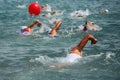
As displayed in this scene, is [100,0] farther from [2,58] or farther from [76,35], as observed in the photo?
[2,58]

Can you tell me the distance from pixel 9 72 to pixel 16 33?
7261 mm

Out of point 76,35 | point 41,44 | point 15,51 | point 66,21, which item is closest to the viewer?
point 15,51

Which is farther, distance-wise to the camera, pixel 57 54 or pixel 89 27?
pixel 89 27

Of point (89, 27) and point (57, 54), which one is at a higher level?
point (57, 54)

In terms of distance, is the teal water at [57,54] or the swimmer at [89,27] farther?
the swimmer at [89,27]

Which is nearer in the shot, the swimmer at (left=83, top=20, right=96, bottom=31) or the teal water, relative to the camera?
the teal water

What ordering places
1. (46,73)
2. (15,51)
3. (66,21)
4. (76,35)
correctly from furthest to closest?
(66,21)
(76,35)
(15,51)
(46,73)

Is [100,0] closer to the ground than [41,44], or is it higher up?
closer to the ground

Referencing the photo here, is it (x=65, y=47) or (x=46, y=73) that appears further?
(x=65, y=47)

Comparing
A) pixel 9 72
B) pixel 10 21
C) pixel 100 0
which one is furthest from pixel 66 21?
pixel 100 0

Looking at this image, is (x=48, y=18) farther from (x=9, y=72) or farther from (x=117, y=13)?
(x=9, y=72)

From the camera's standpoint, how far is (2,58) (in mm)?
13727

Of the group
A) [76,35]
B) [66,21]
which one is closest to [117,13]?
[66,21]

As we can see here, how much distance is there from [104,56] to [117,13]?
493 inches
